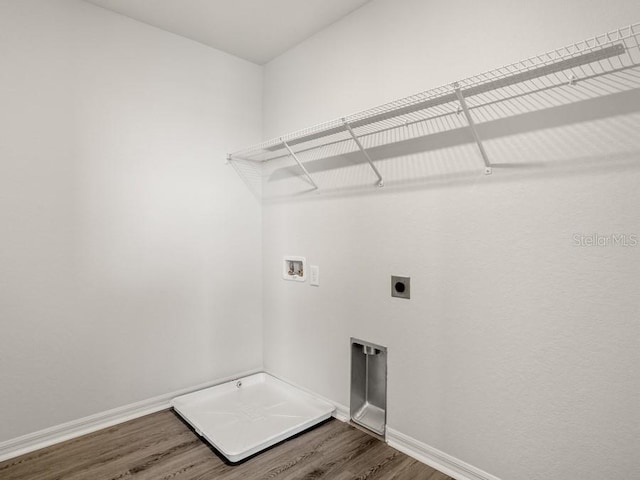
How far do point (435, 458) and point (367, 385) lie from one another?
0.55 metres

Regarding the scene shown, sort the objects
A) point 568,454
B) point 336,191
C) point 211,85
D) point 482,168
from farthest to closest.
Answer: point 211,85 → point 336,191 → point 482,168 → point 568,454

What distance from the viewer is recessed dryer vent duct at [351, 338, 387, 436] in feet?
6.84

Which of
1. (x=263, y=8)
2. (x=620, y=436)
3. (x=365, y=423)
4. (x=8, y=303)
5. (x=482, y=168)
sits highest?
(x=263, y=8)

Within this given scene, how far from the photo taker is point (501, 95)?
1493 millimetres

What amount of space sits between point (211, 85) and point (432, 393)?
2.42 metres

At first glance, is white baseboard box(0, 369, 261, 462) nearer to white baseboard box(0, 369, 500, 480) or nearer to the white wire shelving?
white baseboard box(0, 369, 500, 480)

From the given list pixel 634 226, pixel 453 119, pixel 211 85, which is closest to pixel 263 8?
pixel 211 85

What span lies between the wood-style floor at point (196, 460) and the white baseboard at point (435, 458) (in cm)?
4

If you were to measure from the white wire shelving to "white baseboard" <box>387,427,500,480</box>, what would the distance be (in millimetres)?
1325

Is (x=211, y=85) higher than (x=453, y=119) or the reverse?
higher

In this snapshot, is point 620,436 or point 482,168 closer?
point 620,436

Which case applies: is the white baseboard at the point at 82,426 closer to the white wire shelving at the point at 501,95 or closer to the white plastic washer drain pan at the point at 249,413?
the white plastic washer drain pan at the point at 249,413

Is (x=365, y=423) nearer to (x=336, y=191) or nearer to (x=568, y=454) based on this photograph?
(x=568, y=454)

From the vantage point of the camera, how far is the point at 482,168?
157 centimetres
